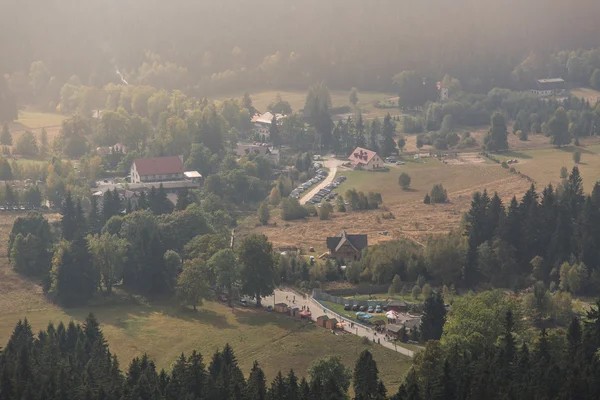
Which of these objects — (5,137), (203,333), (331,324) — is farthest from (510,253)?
(5,137)

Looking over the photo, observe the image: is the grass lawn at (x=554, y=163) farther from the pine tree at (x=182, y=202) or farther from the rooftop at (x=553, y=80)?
the rooftop at (x=553, y=80)

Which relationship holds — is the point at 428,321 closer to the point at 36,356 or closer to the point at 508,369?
the point at 508,369

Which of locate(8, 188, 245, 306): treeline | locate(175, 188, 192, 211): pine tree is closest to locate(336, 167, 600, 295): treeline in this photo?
locate(8, 188, 245, 306): treeline

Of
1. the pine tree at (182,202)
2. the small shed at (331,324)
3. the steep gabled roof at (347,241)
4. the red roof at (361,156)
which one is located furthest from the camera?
the red roof at (361,156)

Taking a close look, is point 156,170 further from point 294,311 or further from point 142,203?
point 294,311

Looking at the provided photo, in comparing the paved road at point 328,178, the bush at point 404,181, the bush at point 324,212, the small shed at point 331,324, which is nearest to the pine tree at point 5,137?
the paved road at point 328,178

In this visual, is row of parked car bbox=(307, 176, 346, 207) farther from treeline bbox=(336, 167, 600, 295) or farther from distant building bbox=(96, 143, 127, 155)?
treeline bbox=(336, 167, 600, 295)
